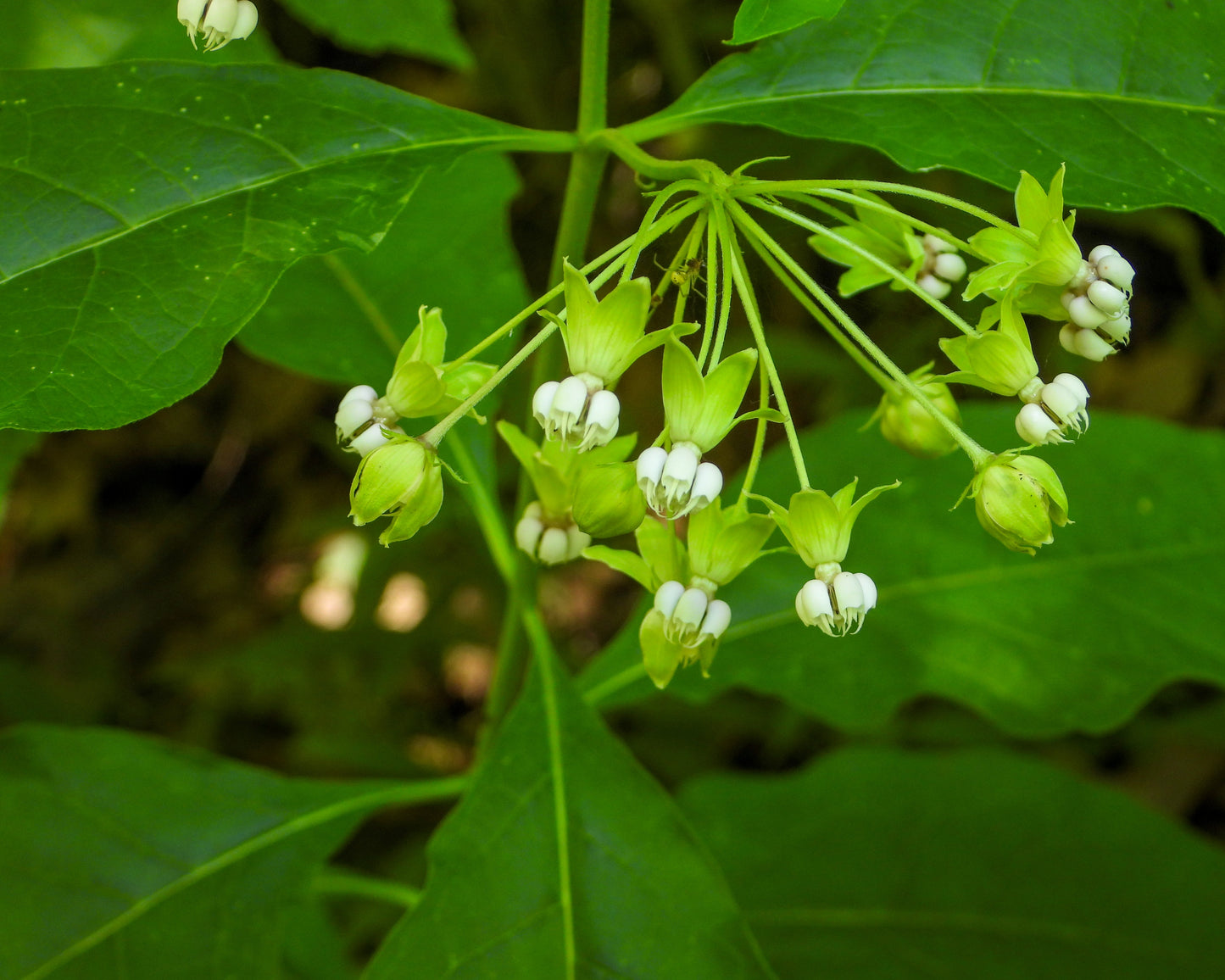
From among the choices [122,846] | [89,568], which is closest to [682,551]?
[122,846]

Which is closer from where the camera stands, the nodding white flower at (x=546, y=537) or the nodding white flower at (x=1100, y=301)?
the nodding white flower at (x=1100, y=301)

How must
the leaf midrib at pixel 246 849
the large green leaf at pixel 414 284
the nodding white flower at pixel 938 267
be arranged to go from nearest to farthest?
the nodding white flower at pixel 938 267, the leaf midrib at pixel 246 849, the large green leaf at pixel 414 284

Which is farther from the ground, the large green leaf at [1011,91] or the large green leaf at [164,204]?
the large green leaf at [1011,91]

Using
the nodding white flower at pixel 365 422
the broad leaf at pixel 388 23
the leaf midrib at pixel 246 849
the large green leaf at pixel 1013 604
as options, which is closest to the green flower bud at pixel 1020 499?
the nodding white flower at pixel 365 422

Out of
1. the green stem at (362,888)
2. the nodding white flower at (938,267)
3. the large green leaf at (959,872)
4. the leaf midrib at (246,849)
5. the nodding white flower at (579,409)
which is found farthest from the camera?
the large green leaf at (959,872)

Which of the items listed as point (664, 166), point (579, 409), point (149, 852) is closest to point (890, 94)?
point (664, 166)

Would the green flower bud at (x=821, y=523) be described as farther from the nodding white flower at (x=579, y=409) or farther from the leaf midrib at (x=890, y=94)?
the leaf midrib at (x=890, y=94)
